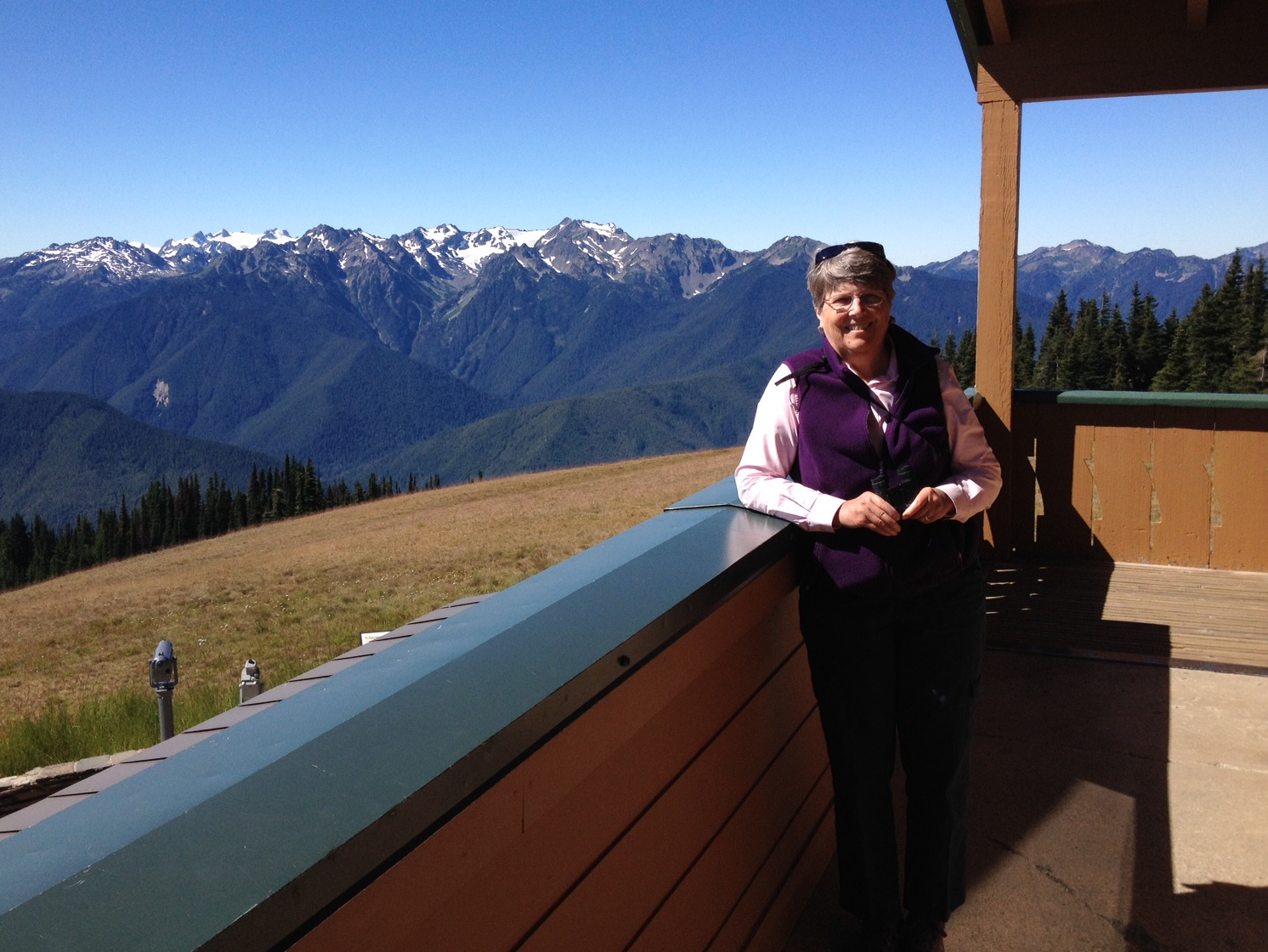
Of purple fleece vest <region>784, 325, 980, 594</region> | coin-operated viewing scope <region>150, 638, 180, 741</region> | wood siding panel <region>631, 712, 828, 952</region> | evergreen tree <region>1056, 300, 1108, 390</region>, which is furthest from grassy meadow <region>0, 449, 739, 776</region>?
evergreen tree <region>1056, 300, 1108, 390</region>

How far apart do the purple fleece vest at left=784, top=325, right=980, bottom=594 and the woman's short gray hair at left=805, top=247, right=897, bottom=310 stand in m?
0.13

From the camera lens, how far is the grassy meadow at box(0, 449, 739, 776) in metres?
15.3

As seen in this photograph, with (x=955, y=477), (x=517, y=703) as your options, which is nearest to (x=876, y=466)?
(x=955, y=477)

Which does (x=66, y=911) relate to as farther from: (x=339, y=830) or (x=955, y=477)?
(x=955, y=477)

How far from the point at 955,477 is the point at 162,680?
682 cm

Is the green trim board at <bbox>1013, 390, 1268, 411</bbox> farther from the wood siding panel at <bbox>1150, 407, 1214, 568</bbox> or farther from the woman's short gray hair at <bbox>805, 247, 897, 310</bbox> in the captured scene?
the woman's short gray hair at <bbox>805, 247, 897, 310</bbox>

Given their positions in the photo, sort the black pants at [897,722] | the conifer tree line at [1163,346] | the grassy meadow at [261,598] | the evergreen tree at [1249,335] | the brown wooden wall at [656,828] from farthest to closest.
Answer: the conifer tree line at [1163,346], the evergreen tree at [1249,335], the grassy meadow at [261,598], the black pants at [897,722], the brown wooden wall at [656,828]

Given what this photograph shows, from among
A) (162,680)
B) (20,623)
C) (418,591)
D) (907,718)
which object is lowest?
(20,623)

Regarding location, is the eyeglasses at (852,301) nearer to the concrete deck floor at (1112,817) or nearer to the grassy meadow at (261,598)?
the concrete deck floor at (1112,817)

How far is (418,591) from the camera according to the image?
75.2ft

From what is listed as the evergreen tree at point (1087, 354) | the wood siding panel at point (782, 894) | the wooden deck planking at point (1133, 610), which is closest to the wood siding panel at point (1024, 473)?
the wooden deck planking at point (1133, 610)

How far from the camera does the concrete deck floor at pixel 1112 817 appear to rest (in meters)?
2.13

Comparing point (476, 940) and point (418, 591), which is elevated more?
point (476, 940)

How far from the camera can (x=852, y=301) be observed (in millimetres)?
1870
